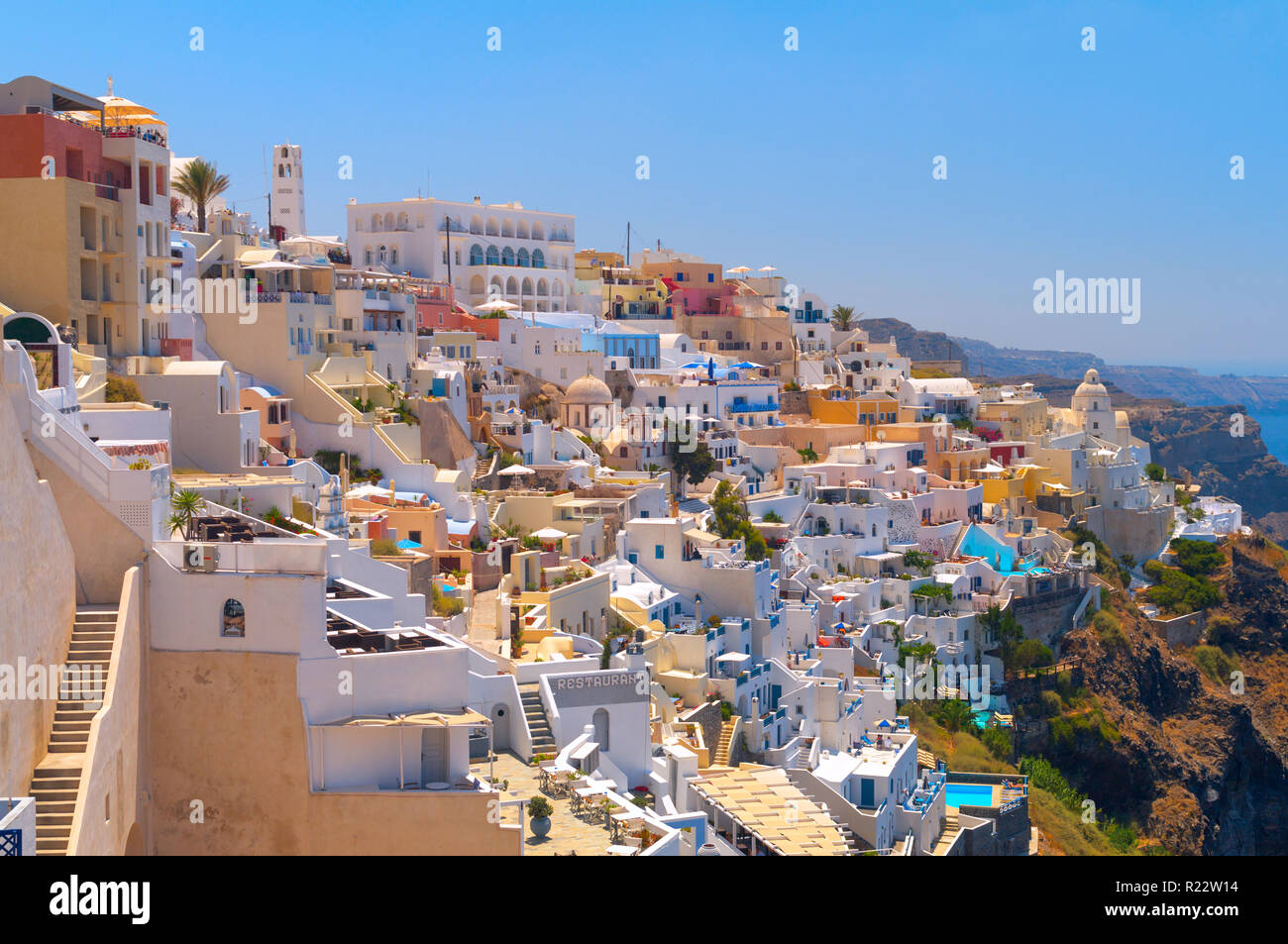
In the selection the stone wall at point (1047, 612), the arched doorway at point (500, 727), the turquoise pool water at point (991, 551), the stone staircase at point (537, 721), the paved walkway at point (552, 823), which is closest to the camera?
the paved walkway at point (552, 823)

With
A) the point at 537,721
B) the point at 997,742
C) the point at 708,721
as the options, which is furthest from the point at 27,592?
the point at 997,742

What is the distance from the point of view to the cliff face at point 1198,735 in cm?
4241

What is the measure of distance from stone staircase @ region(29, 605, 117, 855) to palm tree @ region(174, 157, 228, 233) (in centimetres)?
2842

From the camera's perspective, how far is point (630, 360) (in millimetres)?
48688

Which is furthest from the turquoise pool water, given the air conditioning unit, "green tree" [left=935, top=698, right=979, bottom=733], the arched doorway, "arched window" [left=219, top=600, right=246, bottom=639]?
the air conditioning unit

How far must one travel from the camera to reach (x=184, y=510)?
51.9 ft

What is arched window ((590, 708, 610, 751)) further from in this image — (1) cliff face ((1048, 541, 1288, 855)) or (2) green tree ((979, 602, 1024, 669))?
(1) cliff face ((1048, 541, 1288, 855))

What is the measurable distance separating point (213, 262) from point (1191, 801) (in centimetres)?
3330

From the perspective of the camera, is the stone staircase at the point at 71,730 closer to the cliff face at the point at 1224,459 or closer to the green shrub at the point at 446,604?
the green shrub at the point at 446,604

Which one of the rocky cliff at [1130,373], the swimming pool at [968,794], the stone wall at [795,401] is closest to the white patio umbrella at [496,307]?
the stone wall at [795,401]

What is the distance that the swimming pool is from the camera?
101 feet

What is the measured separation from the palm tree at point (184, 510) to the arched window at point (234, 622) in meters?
1.72
